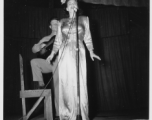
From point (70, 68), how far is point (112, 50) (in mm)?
1493

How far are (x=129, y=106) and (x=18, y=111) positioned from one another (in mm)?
1830

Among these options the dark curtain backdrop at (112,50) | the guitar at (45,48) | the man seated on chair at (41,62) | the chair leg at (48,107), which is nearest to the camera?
the chair leg at (48,107)

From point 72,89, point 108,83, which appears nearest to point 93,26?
point 108,83

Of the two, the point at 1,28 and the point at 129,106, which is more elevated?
the point at 1,28

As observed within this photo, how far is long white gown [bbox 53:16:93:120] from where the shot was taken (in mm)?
2824

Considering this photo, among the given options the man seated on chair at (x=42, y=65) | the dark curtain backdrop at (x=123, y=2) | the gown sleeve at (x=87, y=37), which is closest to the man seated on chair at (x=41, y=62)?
the man seated on chair at (x=42, y=65)

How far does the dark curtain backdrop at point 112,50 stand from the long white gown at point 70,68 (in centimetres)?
114

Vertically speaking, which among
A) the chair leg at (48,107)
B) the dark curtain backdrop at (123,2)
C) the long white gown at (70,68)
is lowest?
the chair leg at (48,107)

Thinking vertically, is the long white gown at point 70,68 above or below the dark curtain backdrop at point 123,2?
below

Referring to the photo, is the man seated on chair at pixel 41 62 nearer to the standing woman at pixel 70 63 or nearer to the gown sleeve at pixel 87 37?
the standing woman at pixel 70 63

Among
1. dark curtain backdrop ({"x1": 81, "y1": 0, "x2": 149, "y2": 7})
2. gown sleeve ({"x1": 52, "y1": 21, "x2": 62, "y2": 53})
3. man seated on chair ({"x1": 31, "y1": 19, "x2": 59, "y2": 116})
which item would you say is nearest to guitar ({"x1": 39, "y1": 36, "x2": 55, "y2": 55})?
man seated on chair ({"x1": 31, "y1": 19, "x2": 59, "y2": 116})

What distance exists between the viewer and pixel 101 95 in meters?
4.13

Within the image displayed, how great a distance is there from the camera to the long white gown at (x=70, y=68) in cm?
282

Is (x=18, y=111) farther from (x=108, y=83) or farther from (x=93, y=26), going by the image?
(x=93, y=26)
